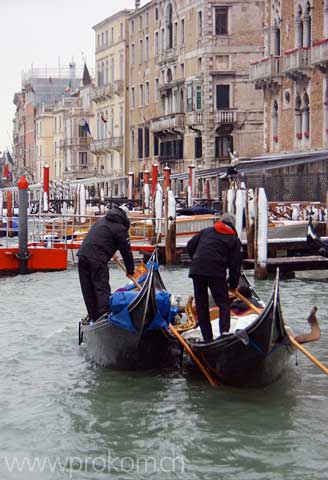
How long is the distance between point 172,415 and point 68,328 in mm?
4512

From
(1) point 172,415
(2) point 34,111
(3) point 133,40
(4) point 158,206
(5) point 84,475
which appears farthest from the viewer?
(2) point 34,111

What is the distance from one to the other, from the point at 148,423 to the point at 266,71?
2532cm

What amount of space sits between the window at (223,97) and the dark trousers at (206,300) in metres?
31.8

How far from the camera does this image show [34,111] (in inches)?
3164

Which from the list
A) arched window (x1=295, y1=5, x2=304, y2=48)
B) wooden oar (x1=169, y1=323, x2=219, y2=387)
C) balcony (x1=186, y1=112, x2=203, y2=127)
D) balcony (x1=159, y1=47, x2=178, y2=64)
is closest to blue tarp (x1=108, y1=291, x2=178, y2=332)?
wooden oar (x1=169, y1=323, x2=219, y2=387)

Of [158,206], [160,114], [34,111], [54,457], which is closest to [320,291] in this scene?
[158,206]

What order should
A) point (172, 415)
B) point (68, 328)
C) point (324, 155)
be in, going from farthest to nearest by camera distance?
point (324, 155)
point (68, 328)
point (172, 415)

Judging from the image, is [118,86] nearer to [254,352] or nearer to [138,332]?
[138,332]

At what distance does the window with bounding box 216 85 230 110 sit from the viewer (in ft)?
133

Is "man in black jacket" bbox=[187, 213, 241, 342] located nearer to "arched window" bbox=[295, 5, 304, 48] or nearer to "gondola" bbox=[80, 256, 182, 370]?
"gondola" bbox=[80, 256, 182, 370]

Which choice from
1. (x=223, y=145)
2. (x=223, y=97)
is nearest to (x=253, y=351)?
(x=223, y=145)

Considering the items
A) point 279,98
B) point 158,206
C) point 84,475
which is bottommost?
point 84,475

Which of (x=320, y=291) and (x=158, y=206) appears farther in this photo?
(x=158, y=206)

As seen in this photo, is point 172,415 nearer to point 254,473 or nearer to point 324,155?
point 254,473
